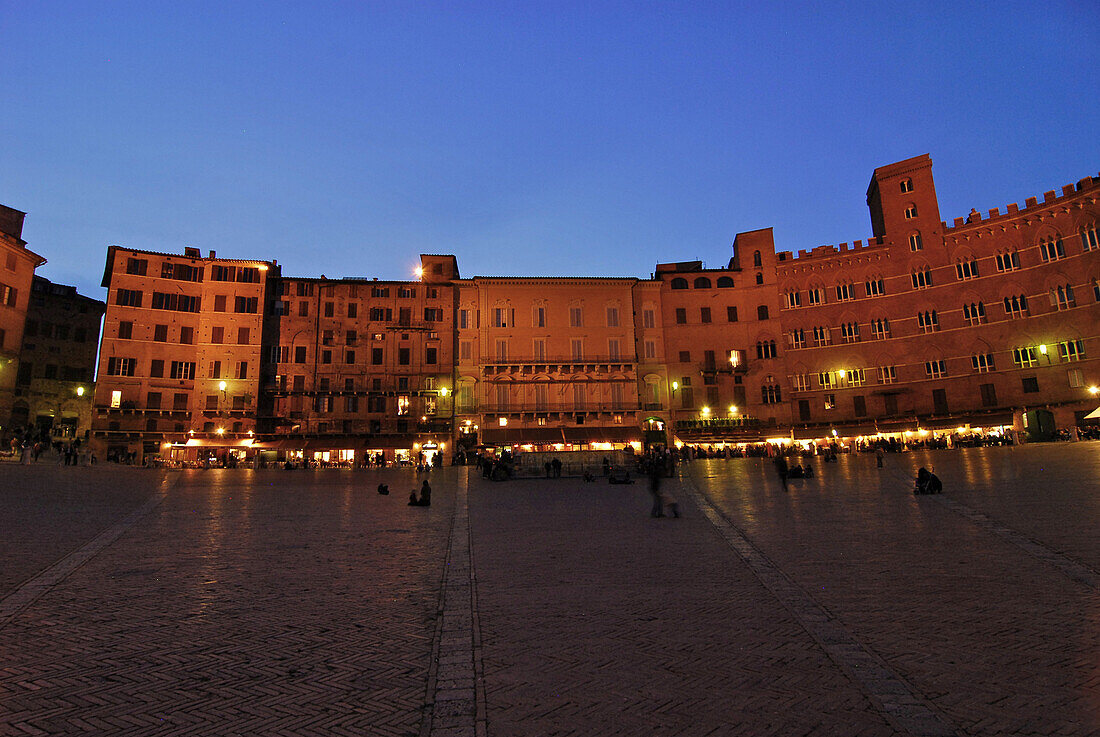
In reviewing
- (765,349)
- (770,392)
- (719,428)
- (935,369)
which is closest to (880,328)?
(935,369)

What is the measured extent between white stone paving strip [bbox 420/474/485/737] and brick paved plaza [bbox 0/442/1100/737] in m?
0.02

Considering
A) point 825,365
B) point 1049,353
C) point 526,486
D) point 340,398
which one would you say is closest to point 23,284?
point 340,398

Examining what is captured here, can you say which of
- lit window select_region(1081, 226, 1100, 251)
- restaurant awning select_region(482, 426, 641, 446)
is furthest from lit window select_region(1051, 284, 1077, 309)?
restaurant awning select_region(482, 426, 641, 446)

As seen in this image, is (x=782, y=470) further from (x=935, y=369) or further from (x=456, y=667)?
(x=935, y=369)

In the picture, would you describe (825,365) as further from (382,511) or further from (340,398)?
(382,511)

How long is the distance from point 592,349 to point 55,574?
138 feet

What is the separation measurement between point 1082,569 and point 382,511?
44.8 ft

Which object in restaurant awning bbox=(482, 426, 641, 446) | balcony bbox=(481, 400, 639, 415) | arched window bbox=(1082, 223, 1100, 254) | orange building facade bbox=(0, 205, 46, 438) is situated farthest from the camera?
balcony bbox=(481, 400, 639, 415)

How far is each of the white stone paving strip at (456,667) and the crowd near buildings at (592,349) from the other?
3490 cm

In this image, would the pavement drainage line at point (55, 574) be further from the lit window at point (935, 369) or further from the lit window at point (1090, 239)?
the lit window at point (1090, 239)

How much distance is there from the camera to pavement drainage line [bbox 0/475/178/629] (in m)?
6.79

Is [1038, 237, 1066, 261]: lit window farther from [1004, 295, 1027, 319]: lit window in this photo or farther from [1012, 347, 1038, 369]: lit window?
[1012, 347, 1038, 369]: lit window

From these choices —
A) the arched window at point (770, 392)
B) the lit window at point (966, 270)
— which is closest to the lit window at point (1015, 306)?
the lit window at point (966, 270)

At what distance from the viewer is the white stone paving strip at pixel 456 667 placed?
4098 millimetres
